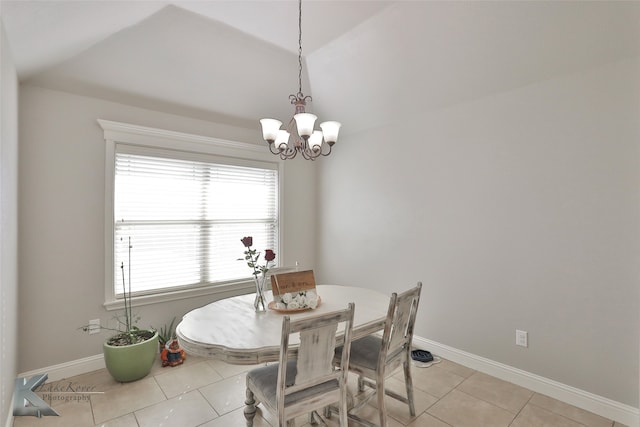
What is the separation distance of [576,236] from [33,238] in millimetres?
4318

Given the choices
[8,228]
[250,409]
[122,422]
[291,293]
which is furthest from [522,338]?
[8,228]

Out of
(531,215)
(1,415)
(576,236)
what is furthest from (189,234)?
(576,236)

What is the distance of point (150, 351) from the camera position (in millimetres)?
2709

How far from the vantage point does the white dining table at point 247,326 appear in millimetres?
1599

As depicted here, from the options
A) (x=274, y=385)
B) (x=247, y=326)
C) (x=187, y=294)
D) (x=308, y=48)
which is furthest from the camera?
(x=187, y=294)

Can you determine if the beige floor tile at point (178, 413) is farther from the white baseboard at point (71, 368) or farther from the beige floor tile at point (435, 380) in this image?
the beige floor tile at point (435, 380)

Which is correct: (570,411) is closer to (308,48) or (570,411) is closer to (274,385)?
(274,385)

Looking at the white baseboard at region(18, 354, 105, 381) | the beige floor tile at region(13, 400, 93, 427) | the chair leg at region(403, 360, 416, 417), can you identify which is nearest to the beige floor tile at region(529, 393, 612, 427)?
the chair leg at region(403, 360, 416, 417)

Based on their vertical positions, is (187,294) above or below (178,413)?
above

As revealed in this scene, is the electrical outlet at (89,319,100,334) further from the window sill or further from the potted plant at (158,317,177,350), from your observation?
the potted plant at (158,317,177,350)

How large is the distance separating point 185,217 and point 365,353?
2367 millimetres

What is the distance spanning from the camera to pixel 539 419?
218 centimetres

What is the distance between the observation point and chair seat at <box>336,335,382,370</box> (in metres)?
2.04

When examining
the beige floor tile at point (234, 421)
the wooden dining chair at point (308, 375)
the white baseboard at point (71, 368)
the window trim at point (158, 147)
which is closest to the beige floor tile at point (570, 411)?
the wooden dining chair at point (308, 375)
